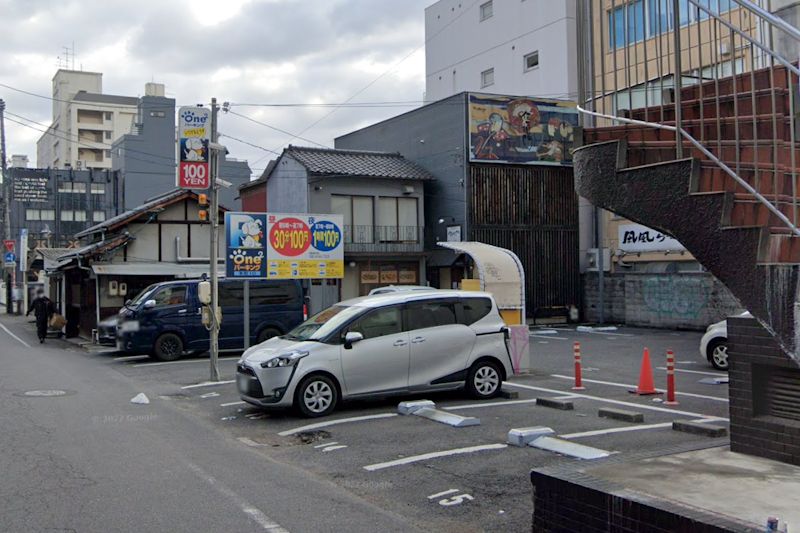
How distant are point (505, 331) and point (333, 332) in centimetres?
315

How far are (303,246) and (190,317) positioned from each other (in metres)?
3.72

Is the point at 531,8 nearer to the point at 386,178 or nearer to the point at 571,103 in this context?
the point at 571,103

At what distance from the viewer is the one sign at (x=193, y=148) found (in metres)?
16.9

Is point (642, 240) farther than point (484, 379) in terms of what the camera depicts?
Yes

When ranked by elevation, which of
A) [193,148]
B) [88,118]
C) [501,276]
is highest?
[88,118]

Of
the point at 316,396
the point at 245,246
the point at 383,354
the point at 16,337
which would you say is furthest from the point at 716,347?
the point at 16,337

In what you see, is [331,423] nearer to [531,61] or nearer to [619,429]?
[619,429]

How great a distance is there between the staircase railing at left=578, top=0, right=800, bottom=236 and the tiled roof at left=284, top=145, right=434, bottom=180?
24.6 metres

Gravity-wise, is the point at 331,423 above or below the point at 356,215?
below

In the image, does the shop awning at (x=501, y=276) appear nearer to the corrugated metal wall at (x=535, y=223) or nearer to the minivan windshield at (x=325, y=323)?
the minivan windshield at (x=325, y=323)

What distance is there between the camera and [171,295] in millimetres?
21062

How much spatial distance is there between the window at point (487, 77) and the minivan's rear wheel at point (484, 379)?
104 ft

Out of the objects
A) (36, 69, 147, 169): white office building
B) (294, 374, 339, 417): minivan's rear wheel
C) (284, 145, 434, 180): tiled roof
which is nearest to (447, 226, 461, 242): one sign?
(284, 145, 434, 180): tiled roof

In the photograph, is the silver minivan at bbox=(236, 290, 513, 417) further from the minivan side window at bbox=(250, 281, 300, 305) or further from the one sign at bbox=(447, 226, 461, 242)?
the one sign at bbox=(447, 226, 461, 242)
